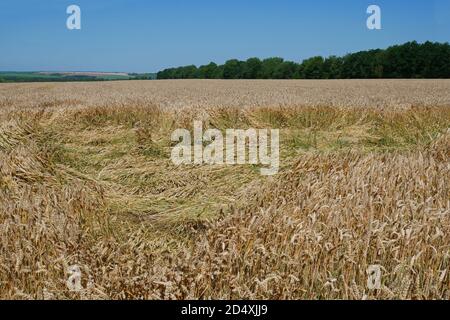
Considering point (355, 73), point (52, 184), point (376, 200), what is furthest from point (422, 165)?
point (355, 73)

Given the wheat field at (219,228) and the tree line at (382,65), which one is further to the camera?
the tree line at (382,65)

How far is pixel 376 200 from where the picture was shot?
340 centimetres

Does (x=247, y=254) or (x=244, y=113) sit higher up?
(x=244, y=113)

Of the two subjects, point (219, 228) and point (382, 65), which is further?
point (382, 65)

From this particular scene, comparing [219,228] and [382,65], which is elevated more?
[382,65]

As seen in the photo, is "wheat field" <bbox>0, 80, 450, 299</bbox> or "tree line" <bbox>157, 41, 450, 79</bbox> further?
"tree line" <bbox>157, 41, 450, 79</bbox>

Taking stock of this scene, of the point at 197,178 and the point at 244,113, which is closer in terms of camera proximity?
Result: the point at 197,178

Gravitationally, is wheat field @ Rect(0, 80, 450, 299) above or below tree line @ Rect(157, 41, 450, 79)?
below

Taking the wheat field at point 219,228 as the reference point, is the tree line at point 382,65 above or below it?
above

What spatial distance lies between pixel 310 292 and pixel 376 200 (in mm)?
1323

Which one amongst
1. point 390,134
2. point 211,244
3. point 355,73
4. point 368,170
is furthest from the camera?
point 355,73
